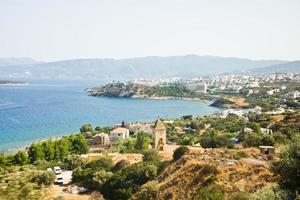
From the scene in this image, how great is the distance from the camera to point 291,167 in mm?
10977

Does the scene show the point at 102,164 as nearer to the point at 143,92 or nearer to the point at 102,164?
the point at 102,164

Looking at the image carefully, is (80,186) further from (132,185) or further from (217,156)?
(217,156)

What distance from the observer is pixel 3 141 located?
48.8 meters

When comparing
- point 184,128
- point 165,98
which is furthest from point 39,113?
point 165,98

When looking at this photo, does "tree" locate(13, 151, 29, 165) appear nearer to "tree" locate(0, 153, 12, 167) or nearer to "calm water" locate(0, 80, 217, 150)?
"tree" locate(0, 153, 12, 167)

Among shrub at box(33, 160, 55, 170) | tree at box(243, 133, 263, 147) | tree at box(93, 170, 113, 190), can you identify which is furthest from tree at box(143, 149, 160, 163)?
shrub at box(33, 160, 55, 170)

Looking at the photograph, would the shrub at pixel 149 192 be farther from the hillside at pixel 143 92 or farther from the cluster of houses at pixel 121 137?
the hillside at pixel 143 92

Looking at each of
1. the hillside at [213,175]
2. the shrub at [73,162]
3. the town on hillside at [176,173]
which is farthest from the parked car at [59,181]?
the hillside at [213,175]

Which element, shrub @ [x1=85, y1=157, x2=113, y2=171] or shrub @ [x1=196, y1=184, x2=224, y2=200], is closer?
shrub @ [x1=196, y1=184, x2=224, y2=200]

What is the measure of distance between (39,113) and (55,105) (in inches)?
608

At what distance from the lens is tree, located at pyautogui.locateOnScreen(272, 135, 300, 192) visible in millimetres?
10859

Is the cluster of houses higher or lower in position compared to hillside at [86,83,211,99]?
higher

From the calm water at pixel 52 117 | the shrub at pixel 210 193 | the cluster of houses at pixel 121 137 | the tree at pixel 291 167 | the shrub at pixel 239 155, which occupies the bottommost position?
the calm water at pixel 52 117

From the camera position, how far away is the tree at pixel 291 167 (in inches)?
428
